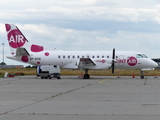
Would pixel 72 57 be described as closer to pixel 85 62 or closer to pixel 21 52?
pixel 85 62

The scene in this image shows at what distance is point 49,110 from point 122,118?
3.04 metres

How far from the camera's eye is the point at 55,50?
129 ft

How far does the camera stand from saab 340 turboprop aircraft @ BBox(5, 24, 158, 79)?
3600 cm

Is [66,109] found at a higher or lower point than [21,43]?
lower

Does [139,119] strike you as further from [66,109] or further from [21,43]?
[21,43]

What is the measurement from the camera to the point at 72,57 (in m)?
37.7

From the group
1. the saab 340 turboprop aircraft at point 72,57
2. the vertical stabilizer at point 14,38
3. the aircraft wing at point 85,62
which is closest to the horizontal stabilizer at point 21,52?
the saab 340 turboprop aircraft at point 72,57

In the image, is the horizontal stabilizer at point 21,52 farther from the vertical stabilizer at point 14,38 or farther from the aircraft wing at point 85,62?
the aircraft wing at point 85,62

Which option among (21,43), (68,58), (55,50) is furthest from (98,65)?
(21,43)

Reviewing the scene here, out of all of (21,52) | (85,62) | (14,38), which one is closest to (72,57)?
(85,62)

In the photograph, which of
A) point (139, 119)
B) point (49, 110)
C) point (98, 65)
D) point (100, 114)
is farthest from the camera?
point (98, 65)

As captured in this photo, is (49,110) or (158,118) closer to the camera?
(158,118)

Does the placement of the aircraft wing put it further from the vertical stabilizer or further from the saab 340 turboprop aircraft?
the vertical stabilizer

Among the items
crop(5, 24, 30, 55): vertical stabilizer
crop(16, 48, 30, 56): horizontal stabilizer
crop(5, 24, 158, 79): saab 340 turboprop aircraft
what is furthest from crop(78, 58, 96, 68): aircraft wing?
crop(5, 24, 30, 55): vertical stabilizer
